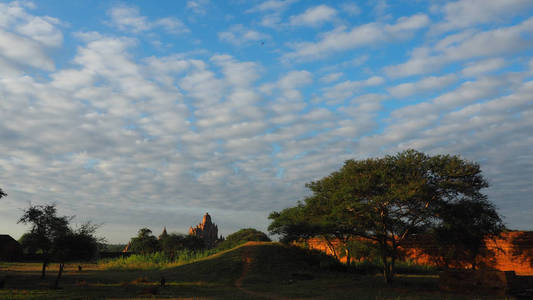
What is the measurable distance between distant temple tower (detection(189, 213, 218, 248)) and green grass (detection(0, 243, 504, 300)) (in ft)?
165

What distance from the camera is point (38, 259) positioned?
7350 centimetres

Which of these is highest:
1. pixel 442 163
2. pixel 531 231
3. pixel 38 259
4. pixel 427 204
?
pixel 442 163

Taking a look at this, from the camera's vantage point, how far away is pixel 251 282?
31.5 metres

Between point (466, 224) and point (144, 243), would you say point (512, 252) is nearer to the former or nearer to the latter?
point (466, 224)

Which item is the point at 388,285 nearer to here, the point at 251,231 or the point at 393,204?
the point at 393,204

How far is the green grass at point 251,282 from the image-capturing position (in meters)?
21.8

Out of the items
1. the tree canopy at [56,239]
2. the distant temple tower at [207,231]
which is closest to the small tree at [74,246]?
the tree canopy at [56,239]

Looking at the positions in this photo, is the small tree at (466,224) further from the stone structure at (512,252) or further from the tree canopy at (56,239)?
the tree canopy at (56,239)

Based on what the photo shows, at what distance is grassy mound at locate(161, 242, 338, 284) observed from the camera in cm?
3361

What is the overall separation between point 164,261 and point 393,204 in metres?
41.1

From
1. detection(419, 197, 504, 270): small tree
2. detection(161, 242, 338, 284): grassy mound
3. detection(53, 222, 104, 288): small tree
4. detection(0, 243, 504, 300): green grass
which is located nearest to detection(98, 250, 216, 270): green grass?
detection(0, 243, 504, 300): green grass

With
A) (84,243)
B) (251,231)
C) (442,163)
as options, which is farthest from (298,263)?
(251,231)

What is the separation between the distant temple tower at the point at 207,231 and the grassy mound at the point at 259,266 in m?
58.9

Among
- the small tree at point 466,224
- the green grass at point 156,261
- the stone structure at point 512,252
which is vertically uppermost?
the small tree at point 466,224
